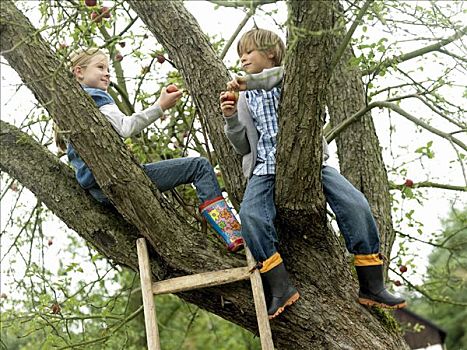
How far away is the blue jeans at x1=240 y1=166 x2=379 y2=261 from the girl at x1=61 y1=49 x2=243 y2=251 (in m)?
0.21

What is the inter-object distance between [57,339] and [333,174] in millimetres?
1817

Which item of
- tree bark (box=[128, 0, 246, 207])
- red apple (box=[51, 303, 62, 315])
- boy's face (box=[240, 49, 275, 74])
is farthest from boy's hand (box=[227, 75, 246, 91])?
red apple (box=[51, 303, 62, 315])

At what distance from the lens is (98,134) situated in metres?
3.08

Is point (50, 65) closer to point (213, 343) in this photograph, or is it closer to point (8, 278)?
point (8, 278)

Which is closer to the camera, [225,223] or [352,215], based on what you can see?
[352,215]

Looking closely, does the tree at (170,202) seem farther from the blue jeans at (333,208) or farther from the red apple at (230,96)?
the red apple at (230,96)

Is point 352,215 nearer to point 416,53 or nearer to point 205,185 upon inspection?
point 205,185

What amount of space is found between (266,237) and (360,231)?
1.21 feet

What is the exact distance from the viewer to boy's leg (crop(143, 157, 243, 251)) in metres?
3.22

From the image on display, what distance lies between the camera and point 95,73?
11.3 feet

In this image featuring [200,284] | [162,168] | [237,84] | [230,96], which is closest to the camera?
[237,84]

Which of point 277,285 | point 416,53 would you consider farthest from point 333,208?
point 416,53

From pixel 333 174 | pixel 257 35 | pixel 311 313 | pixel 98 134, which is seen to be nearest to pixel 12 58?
pixel 98 134

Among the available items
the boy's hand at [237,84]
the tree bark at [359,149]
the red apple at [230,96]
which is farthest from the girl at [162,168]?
the tree bark at [359,149]
